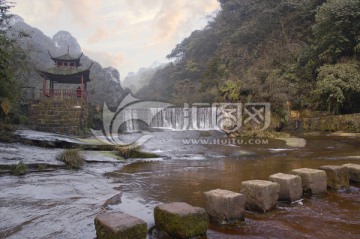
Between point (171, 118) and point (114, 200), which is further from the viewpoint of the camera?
point (171, 118)

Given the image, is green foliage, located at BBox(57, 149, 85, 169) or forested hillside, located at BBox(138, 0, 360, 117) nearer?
green foliage, located at BBox(57, 149, 85, 169)

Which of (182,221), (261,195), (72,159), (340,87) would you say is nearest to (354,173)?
(261,195)

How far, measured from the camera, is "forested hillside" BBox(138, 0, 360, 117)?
15.6 m

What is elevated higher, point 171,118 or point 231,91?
point 231,91

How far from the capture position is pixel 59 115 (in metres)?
24.3

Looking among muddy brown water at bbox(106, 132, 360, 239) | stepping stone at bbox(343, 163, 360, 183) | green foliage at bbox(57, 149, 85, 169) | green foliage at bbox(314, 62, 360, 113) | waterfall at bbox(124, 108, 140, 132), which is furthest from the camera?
waterfall at bbox(124, 108, 140, 132)

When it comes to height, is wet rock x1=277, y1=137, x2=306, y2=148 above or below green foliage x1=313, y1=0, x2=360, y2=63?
below

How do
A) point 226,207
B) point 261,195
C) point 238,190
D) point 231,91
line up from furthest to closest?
1. point 231,91
2. point 238,190
3. point 261,195
4. point 226,207

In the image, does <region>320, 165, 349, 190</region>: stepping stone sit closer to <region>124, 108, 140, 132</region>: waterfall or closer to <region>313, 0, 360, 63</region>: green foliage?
<region>313, 0, 360, 63</region>: green foliage

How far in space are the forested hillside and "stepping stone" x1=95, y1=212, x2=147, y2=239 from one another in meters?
14.8

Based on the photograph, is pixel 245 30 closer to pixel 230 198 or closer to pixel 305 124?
pixel 305 124

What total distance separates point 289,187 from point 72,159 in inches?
224

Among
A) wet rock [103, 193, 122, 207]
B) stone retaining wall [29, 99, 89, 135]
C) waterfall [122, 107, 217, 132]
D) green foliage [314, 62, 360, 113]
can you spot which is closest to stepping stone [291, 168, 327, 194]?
wet rock [103, 193, 122, 207]

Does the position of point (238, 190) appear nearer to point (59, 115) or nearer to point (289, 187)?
point (289, 187)
